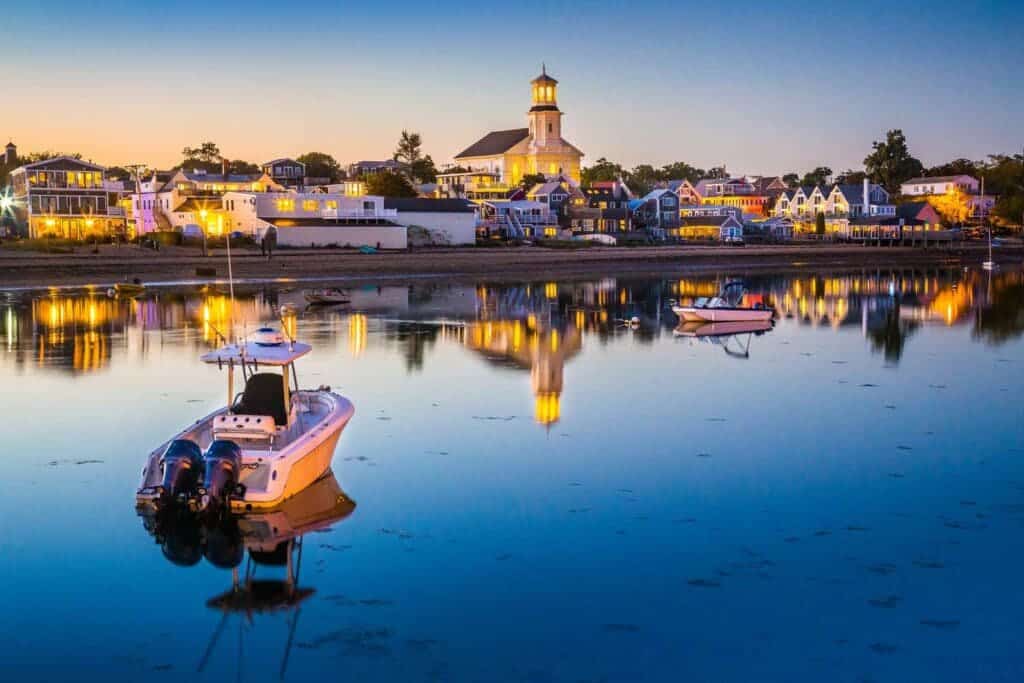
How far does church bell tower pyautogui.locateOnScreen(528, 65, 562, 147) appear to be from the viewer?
162 metres

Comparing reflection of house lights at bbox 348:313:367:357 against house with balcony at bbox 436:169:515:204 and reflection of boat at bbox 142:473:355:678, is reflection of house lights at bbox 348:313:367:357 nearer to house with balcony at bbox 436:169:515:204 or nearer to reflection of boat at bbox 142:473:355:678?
reflection of boat at bbox 142:473:355:678

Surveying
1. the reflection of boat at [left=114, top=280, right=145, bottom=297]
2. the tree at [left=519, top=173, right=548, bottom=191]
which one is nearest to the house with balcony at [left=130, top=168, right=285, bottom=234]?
the reflection of boat at [left=114, top=280, right=145, bottom=297]

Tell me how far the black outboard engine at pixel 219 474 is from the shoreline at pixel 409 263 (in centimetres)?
5393

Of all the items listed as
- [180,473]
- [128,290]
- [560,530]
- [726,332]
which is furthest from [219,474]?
[128,290]

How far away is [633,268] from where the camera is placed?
9369 centimetres

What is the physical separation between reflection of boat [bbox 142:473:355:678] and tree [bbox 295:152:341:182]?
14849 centimetres

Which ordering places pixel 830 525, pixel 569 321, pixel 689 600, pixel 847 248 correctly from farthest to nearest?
pixel 847 248 < pixel 569 321 < pixel 830 525 < pixel 689 600

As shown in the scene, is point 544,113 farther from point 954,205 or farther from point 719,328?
point 719,328

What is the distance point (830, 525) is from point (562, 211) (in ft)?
369

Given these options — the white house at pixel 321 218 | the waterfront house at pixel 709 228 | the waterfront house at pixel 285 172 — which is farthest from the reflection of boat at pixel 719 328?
the waterfront house at pixel 285 172

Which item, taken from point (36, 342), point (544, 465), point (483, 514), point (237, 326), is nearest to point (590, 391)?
point (544, 465)

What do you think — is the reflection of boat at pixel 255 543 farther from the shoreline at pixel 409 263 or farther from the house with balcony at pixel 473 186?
the house with balcony at pixel 473 186

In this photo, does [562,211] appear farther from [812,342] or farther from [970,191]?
[812,342]

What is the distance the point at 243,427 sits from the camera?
59.6 ft
